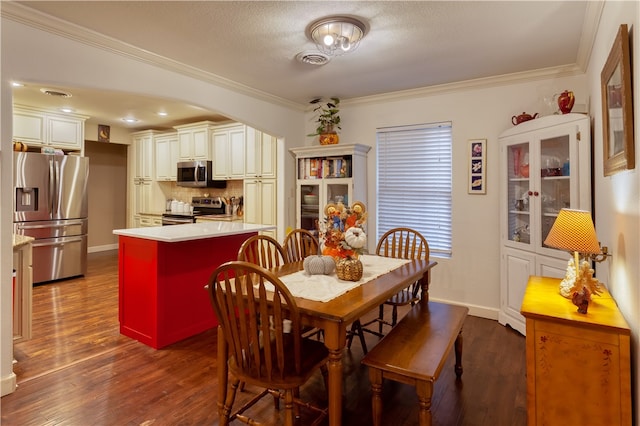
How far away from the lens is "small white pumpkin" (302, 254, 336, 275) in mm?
2246

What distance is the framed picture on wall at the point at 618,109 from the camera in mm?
1475

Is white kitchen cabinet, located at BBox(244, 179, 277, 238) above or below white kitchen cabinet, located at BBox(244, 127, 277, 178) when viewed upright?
below

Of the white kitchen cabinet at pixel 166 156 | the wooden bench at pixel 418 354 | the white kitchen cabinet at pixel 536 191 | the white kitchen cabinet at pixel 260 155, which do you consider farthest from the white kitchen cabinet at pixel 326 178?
the white kitchen cabinet at pixel 166 156

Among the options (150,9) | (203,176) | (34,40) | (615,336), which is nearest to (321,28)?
(150,9)

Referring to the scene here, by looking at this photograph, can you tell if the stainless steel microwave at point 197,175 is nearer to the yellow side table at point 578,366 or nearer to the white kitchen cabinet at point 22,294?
the white kitchen cabinet at point 22,294

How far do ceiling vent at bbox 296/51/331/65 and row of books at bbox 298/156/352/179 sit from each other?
4.44 ft

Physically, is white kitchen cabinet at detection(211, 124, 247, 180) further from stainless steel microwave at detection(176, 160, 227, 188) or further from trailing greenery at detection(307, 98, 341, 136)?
trailing greenery at detection(307, 98, 341, 136)

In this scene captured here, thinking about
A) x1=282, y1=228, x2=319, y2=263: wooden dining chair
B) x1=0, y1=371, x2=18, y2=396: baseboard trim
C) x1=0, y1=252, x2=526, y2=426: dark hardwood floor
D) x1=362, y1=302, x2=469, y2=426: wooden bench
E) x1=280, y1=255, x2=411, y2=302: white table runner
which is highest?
x1=282, y1=228, x2=319, y2=263: wooden dining chair

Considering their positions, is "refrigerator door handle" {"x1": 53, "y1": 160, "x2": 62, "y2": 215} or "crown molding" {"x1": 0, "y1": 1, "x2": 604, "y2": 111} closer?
"crown molding" {"x1": 0, "y1": 1, "x2": 604, "y2": 111}

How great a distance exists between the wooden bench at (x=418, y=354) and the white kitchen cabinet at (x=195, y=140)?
438 cm

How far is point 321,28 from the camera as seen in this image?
2.46 meters

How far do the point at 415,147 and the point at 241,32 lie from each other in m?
2.35

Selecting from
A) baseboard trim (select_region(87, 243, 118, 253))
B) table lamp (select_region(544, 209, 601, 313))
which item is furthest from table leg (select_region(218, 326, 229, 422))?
baseboard trim (select_region(87, 243, 118, 253))

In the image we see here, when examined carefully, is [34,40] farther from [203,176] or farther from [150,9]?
[203,176]
